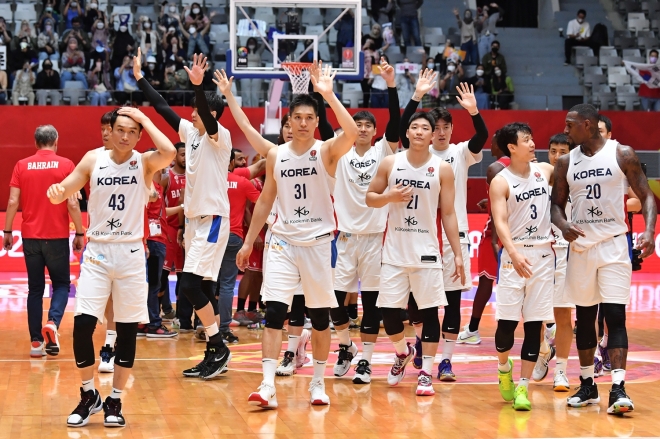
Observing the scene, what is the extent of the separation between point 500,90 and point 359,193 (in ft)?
48.6

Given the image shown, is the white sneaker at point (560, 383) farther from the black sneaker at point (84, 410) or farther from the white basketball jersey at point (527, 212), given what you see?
the black sneaker at point (84, 410)

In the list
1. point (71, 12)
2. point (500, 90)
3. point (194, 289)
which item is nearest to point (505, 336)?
point (194, 289)

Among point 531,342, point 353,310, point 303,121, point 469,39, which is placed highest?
point 469,39

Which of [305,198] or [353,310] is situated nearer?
[305,198]

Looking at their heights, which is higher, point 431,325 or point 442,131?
point 442,131

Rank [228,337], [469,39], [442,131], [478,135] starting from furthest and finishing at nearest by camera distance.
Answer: [469,39] < [228,337] < [442,131] < [478,135]

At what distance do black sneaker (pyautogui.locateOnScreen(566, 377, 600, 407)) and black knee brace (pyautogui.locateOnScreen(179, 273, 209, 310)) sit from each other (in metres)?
3.41

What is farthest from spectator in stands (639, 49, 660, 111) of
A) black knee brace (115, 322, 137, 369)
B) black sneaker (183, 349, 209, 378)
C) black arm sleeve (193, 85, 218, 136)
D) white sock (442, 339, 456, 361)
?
black knee brace (115, 322, 137, 369)

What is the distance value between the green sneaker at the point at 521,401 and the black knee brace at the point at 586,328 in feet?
2.05

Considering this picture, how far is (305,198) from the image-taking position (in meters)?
7.32

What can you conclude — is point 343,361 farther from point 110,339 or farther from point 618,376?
point 618,376

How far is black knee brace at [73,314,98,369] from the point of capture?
21.6 feet

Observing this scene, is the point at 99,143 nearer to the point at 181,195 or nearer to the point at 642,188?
the point at 181,195

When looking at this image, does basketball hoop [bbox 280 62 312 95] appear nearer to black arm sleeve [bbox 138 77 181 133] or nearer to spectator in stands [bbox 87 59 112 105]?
spectator in stands [bbox 87 59 112 105]
